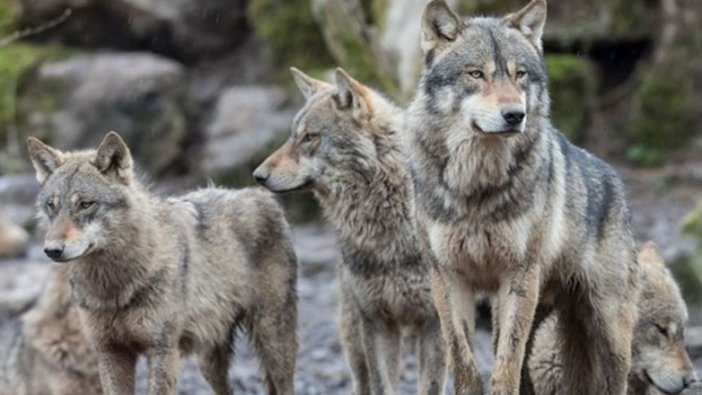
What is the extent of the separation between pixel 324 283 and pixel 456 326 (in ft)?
23.3

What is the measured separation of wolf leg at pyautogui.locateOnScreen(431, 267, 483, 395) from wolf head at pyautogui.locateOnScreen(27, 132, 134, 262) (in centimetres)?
192

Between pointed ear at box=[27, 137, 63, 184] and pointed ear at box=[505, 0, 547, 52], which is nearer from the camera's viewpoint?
pointed ear at box=[505, 0, 547, 52]

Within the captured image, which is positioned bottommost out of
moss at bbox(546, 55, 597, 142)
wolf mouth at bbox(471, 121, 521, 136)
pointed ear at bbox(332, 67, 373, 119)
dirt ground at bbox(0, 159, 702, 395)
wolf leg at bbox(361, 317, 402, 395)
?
dirt ground at bbox(0, 159, 702, 395)

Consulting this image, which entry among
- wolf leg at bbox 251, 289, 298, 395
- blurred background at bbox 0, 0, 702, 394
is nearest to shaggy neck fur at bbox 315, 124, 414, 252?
wolf leg at bbox 251, 289, 298, 395

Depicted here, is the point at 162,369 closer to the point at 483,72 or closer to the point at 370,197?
the point at 370,197

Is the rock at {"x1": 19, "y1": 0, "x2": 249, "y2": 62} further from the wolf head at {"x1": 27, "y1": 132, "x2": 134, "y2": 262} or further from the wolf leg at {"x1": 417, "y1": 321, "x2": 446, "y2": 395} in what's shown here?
the wolf leg at {"x1": 417, "y1": 321, "x2": 446, "y2": 395}

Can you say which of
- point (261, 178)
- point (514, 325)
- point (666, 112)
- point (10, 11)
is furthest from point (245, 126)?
point (514, 325)

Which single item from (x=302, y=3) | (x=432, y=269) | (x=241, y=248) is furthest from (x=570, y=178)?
(x=302, y=3)

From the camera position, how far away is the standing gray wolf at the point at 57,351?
32.9 ft

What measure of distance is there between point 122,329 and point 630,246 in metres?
→ 2.91

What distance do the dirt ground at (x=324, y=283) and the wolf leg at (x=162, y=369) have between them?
123cm

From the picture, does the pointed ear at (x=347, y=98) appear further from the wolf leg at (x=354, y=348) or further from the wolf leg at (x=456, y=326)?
the wolf leg at (x=456, y=326)

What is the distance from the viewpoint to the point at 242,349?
12844 millimetres

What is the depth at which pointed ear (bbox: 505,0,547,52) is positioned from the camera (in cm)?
740
